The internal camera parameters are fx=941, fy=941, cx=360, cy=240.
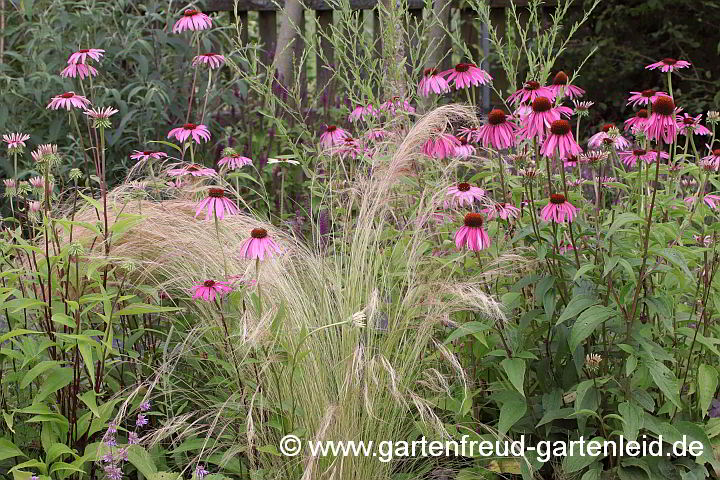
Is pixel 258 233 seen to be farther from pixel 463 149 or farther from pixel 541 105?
pixel 463 149

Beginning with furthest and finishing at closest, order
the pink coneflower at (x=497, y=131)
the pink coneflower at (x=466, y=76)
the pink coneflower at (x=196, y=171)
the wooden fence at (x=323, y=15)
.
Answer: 1. the wooden fence at (x=323, y=15)
2. the pink coneflower at (x=466, y=76)
3. the pink coneflower at (x=196, y=171)
4. the pink coneflower at (x=497, y=131)

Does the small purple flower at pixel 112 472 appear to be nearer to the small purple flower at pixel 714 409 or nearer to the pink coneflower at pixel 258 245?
the pink coneflower at pixel 258 245

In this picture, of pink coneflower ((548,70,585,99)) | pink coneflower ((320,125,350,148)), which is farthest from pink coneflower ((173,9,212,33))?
pink coneflower ((548,70,585,99))

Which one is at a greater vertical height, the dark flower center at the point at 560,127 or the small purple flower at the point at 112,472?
the dark flower center at the point at 560,127

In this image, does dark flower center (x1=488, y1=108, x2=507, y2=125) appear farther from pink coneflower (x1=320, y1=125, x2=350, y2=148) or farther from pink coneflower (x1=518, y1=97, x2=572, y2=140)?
pink coneflower (x1=320, y1=125, x2=350, y2=148)

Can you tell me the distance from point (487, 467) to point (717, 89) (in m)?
5.20

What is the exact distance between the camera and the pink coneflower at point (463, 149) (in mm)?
2961

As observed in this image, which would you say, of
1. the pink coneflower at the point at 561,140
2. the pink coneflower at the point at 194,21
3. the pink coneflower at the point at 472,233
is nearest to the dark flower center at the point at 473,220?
the pink coneflower at the point at 472,233

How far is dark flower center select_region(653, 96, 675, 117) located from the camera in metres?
2.25

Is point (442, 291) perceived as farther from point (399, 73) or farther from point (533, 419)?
point (399, 73)

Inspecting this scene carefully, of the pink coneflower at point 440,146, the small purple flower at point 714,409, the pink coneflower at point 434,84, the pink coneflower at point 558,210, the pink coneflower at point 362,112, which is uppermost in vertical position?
the pink coneflower at point 434,84

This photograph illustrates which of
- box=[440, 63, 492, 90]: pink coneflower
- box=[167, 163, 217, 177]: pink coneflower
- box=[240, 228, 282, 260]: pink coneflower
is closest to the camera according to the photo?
box=[240, 228, 282, 260]: pink coneflower

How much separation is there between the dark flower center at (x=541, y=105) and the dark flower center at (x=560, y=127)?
0.15 ft

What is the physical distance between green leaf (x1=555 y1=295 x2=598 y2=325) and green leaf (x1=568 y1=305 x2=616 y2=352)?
0.07 feet
